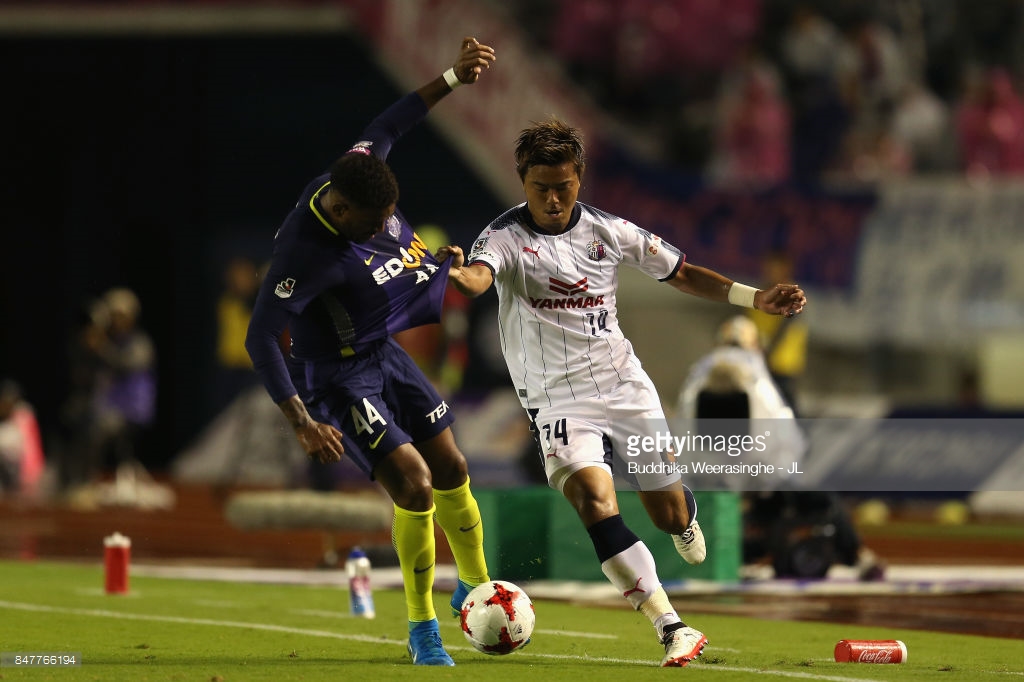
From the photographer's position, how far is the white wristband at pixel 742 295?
26.3ft

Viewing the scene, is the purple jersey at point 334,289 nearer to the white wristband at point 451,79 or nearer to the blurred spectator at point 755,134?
the white wristband at point 451,79

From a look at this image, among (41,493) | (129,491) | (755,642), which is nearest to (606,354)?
(755,642)

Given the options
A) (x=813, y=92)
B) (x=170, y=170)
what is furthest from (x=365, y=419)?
(x=170, y=170)

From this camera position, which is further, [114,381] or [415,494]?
[114,381]

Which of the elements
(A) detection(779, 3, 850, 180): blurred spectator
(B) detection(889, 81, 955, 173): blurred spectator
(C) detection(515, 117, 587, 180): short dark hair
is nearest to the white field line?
(C) detection(515, 117, 587, 180): short dark hair

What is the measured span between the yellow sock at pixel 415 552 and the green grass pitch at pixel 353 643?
31 cm

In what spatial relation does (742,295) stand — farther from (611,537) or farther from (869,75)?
(869,75)

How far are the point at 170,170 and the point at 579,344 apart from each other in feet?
56.3

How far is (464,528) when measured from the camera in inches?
326

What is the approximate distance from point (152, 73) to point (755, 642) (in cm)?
1692

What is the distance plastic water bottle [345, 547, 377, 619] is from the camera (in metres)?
9.96

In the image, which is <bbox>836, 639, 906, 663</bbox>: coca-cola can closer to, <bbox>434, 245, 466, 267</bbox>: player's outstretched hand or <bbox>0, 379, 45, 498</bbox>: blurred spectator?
<bbox>434, 245, 466, 267</bbox>: player's outstretched hand

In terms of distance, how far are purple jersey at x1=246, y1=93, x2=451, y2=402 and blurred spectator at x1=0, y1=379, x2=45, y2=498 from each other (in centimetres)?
1483

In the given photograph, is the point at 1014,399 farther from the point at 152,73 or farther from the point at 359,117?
the point at 152,73
